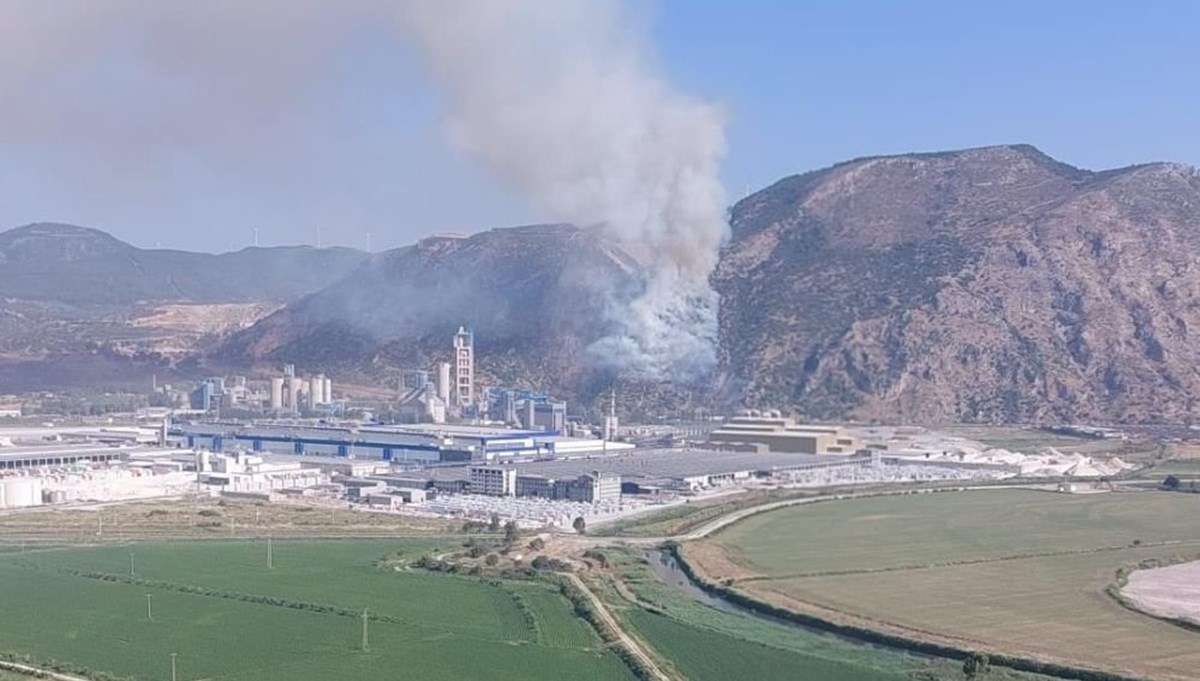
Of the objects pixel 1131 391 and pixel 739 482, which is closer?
pixel 739 482

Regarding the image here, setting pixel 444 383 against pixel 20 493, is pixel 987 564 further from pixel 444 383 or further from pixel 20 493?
pixel 444 383

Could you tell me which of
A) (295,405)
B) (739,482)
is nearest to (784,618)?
(739,482)

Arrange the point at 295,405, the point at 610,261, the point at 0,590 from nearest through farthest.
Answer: the point at 0,590
the point at 295,405
the point at 610,261

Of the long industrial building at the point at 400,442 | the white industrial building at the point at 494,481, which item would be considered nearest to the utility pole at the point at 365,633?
the white industrial building at the point at 494,481

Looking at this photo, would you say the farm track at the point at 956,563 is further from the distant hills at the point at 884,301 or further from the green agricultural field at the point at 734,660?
the distant hills at the point at 884,301

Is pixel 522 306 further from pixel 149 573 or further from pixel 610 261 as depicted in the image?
pixel 149 573

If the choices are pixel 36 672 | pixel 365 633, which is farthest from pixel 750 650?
pixel 36 672
